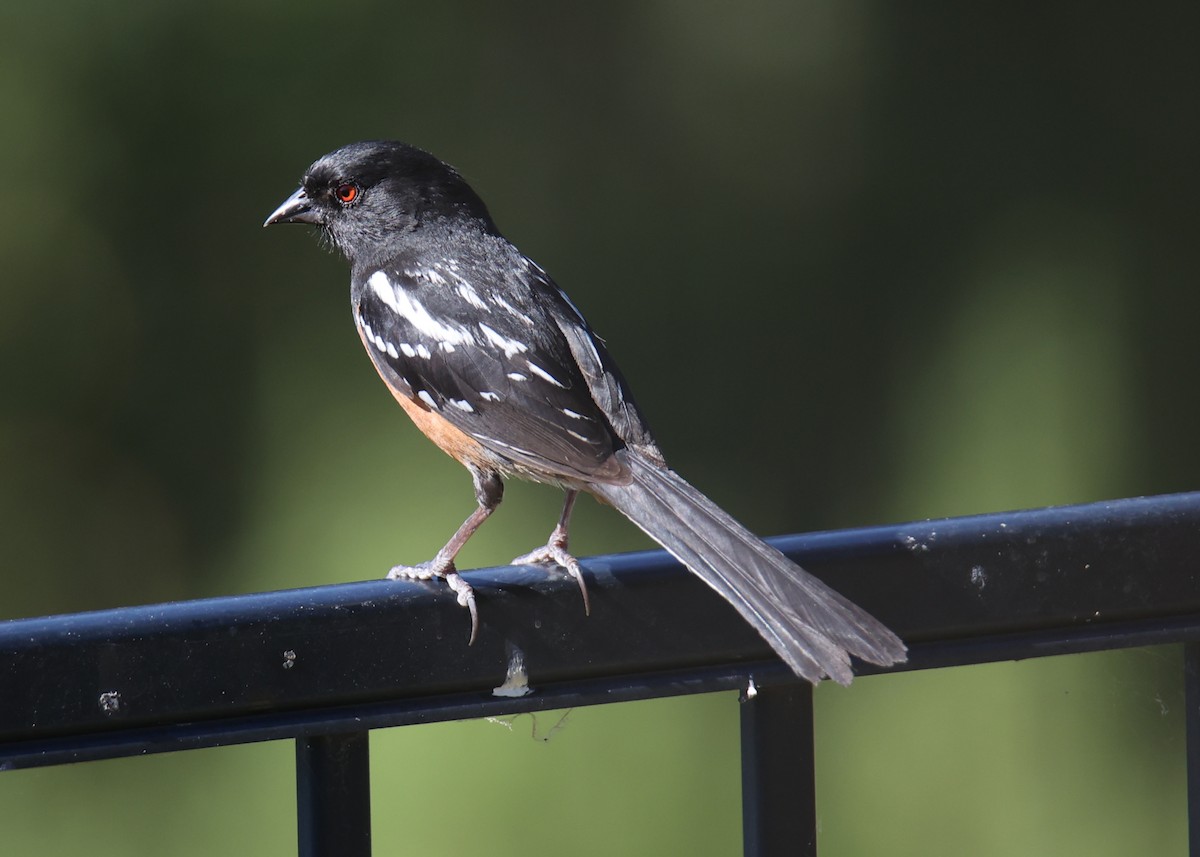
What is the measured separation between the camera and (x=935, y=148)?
3.88m

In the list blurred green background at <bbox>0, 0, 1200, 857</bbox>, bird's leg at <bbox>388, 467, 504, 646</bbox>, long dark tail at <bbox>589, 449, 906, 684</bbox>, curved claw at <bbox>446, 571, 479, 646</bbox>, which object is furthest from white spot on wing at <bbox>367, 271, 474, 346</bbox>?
curved claw at <bbox>446, 571, 479, 646</bbox>

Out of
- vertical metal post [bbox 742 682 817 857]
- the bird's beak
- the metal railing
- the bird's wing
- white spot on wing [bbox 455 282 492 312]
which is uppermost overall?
the bird's beak

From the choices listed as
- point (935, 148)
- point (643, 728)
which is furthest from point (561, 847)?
point (935, 148)

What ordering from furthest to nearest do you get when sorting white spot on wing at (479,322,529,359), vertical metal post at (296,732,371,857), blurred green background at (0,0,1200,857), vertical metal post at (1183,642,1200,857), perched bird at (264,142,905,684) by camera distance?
blurred green background at (0,0,1200,857), white spot on wing at (479,322,529,359), perched bird at (264,142,905,684), vertical metal post at (1183,642,1200,857), vertical metal post at (296,732,371,857)

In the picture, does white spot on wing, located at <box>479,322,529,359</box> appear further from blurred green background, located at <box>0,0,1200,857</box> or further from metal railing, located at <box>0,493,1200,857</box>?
blurred green background, located at <box>0,0,1200,857</box>

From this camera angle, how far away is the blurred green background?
359 cm

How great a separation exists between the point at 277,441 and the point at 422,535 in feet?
1.52

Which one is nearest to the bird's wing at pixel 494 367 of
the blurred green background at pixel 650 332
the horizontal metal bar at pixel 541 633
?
the horizontal metal bar at pixel 541 633

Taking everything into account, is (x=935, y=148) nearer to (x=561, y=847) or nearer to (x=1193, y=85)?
(x=1193, y=85)

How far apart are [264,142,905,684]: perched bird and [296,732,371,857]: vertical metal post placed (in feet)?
1.40

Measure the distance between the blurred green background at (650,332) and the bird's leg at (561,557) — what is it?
3.88 feet

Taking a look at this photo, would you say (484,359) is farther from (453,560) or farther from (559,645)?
(559,645)

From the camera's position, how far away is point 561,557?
2.00 meters

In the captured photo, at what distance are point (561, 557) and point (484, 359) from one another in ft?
1.83
